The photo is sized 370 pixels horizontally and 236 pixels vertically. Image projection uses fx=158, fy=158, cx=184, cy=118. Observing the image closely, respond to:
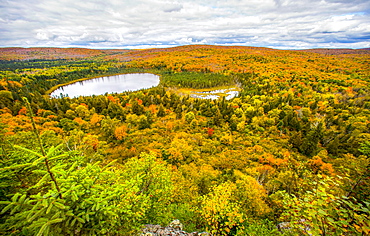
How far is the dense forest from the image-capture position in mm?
5594

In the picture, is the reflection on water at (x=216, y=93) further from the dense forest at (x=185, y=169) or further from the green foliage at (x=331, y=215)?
the green foliage at (x=331, y=215)

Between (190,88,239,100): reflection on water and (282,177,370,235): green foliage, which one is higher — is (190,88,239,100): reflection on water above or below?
below

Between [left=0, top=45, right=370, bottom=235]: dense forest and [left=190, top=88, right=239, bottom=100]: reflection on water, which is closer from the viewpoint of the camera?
[left=0, top=45, right=370, bottom=235]: dense forest

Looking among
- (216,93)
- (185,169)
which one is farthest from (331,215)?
(216,93)

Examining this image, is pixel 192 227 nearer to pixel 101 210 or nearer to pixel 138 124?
pixel 101 210

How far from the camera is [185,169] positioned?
116ft

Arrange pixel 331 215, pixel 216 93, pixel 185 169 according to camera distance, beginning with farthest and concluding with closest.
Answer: pixel 216 93 < pixel 185 169 < pixel 331 215

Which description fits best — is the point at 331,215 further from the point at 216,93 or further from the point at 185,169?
the point at 216,93

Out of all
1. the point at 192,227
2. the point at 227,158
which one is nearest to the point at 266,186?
the point at 227,158

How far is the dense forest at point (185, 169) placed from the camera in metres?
5.59

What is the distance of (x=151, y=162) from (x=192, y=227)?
9.40m

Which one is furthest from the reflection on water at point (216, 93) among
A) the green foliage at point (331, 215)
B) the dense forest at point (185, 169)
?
the green foliage at point (331, 215)

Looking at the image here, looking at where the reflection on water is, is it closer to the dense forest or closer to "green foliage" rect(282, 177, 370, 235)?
the dense forest

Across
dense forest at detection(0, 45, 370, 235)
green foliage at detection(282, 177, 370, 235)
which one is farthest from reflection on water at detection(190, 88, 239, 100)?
green foliage at detection(282, 177, 370, 235)
